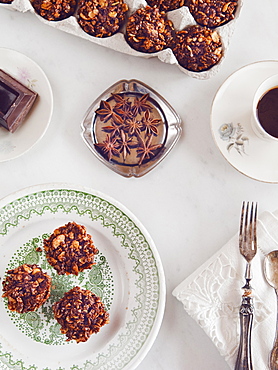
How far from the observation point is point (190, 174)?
5.72 feet

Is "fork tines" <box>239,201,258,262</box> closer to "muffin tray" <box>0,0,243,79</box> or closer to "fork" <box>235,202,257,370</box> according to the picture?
"fork" <box>235,202,257,370</box>

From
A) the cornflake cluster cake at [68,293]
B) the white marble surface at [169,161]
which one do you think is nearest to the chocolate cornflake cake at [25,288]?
the cornflake cluster cake at [68,293]

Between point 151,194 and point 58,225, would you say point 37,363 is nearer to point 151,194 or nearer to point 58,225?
point 58,225

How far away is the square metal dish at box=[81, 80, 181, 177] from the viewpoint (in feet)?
5.63

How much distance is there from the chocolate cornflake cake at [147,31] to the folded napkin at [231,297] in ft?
2.16

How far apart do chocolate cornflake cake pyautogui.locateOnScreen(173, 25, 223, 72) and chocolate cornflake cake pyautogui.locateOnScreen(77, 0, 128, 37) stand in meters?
0.20

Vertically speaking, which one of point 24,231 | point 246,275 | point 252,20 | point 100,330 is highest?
point 252,20

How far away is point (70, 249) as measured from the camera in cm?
157

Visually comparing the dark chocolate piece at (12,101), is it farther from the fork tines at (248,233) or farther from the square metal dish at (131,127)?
the fork tines at (248,233)

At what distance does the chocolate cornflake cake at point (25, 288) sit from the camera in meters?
1.55

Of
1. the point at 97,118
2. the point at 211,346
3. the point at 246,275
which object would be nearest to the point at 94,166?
the point at 97,118

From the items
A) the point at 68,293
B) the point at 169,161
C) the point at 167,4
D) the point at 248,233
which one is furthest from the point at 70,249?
the point at 167,4

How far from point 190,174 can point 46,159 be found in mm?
498

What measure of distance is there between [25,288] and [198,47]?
930 millimetres
